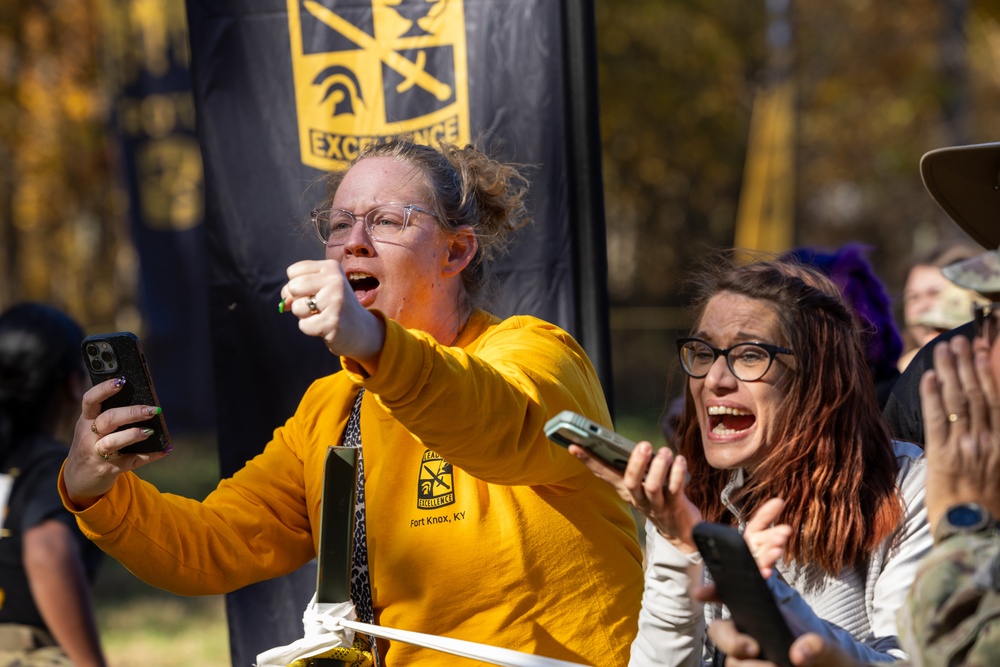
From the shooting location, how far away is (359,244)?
104 inches

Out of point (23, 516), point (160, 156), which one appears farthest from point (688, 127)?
point (23, 516)

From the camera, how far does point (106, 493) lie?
2.63 m

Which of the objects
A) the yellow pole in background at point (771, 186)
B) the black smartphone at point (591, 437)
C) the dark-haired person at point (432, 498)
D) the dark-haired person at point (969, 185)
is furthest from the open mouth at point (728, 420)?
the yellow pole in background at point (771, 186)

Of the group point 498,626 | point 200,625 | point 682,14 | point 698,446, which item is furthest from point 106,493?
point 682,14

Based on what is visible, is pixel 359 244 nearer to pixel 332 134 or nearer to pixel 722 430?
pixel 722 430

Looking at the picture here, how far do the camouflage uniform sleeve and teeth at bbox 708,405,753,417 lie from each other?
750 mm

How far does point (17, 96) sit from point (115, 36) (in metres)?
6.84

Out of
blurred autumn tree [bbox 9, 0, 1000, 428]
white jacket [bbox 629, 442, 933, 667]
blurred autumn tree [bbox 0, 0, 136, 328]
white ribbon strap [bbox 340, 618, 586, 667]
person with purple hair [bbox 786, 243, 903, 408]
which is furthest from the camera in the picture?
blurred autumn tree [bbox 0, 0, 136, 328]

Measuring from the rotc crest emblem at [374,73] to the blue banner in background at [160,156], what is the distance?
7.05m

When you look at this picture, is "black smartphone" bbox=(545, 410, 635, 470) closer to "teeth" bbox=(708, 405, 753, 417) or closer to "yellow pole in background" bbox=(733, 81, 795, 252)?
"teeth" bbox=(708, 405, 753, 417)

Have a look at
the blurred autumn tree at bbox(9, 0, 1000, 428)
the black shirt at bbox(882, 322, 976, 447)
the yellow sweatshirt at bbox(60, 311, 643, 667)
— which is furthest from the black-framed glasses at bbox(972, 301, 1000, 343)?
the blurred autumn tree at bbox(9, 0, 1000, 428)

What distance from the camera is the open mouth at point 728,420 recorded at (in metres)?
2.53

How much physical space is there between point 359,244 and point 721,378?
843mm

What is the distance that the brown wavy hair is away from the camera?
2352mm
